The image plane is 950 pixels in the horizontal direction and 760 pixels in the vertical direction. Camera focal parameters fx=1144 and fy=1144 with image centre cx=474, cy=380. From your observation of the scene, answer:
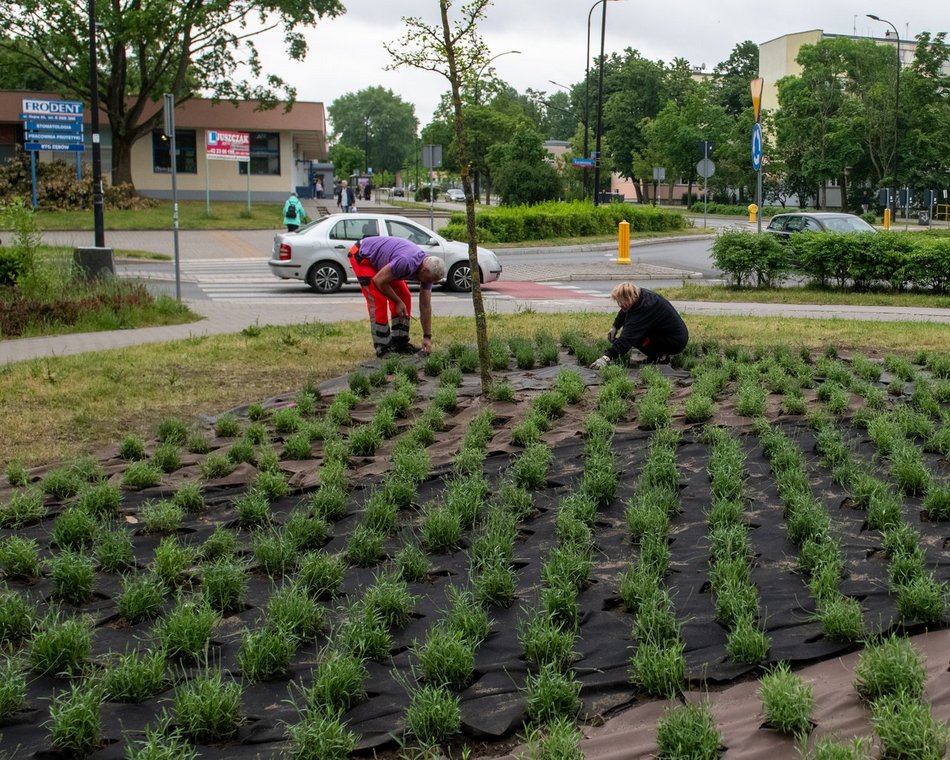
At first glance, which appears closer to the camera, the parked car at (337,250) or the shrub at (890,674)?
the shrub at (890,674)

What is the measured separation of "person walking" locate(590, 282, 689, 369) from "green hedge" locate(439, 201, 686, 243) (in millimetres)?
21906

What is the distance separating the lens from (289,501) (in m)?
6.61

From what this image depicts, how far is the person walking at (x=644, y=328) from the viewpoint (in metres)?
10.3

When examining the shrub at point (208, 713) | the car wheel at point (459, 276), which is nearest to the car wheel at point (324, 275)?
the car wheel at point (459, 276)

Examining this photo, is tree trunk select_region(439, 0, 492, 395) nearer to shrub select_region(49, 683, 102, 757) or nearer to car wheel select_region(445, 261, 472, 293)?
shrub select_region(49, 683, 102, 757)

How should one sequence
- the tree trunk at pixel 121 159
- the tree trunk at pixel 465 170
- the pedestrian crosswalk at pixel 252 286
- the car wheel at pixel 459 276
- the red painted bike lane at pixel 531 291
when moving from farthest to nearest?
the tree trunk at pixel 121 159 → the car wheel at pixel 459 276 → the red painted bike lane at pixel 531 291 → the pedestrian crosswalk at pixel 252 286 → the tree trunk at pixel 465 170

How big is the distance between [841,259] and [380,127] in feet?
451

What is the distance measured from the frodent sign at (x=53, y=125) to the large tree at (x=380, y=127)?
11361 cm

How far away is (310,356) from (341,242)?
9.99 m

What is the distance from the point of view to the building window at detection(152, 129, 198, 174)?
55688mm

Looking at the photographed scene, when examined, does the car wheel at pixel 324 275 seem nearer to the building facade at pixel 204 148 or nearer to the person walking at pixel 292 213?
the person walking at pixel 292 213

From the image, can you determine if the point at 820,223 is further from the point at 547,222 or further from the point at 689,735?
the point at 689,735

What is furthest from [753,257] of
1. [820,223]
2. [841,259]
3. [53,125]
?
[53,125]

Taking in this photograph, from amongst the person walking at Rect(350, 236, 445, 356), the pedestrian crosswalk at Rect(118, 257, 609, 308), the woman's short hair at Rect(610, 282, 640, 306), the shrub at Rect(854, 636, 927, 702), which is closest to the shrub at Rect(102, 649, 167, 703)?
the shrub at Rect(854, 636, 927, 702)
